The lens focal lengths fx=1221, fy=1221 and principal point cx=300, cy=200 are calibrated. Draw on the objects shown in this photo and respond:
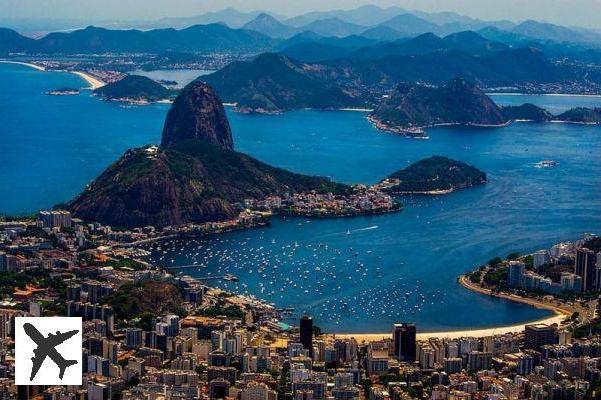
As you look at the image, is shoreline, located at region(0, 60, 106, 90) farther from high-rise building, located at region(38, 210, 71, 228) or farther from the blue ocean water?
high-rise building, located at region(38, 210, 71, 228)

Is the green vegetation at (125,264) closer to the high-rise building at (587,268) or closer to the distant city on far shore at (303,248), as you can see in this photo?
the distant city on far shore at (303,248)

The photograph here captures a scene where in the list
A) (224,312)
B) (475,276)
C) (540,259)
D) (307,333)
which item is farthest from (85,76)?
(307,333)

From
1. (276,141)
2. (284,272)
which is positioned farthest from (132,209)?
(276,141)

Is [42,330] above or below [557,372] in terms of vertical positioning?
above

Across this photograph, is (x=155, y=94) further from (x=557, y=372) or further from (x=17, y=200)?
(x=557, y=372)

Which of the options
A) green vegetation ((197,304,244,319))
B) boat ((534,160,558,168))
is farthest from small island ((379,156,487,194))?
green vegetation ((197,304,244,319))

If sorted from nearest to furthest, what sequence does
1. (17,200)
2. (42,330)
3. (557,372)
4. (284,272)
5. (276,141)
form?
(42,330)
(557,372)
(284,272)
(17,200)
(276,141)

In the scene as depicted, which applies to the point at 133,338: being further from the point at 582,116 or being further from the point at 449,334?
the point at 582,116
